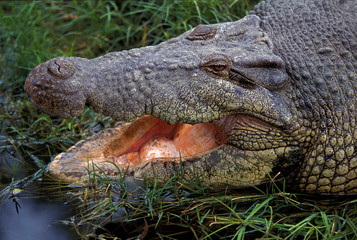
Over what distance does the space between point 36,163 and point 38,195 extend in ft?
1.51

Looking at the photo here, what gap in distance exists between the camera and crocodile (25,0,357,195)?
9.05 ft

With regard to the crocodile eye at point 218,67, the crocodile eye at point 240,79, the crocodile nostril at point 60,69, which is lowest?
the crocodile eye at point 240,79

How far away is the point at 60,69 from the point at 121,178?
867 millimetres

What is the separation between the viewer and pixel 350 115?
2.88 metres

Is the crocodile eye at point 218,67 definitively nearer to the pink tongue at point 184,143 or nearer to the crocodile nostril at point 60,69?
the pink tongue at point 184,143

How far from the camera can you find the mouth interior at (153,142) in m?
3.25

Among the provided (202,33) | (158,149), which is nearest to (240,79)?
(202,33)

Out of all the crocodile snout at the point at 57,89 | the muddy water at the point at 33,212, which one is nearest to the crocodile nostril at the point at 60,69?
the crocodile snout at the point at 57,89

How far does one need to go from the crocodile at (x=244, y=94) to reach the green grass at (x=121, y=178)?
141 mm

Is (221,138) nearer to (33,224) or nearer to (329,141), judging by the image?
(329,141)

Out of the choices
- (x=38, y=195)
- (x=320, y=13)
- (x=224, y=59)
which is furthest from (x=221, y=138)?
(x=38, y=195)

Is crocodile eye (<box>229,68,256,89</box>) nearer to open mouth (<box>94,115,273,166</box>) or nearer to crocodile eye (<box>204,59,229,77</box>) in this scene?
crocodile eye (<box>204,59,229,77</box>)

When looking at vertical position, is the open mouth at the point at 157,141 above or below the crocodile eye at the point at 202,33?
below

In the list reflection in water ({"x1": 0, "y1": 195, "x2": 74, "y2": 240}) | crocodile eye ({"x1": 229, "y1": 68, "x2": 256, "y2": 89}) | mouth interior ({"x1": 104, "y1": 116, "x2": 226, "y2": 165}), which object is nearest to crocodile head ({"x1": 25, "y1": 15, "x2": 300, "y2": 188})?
crocodile eye ({"x1": 229, "y1": 68, "x2": 256, "y2": 89})
